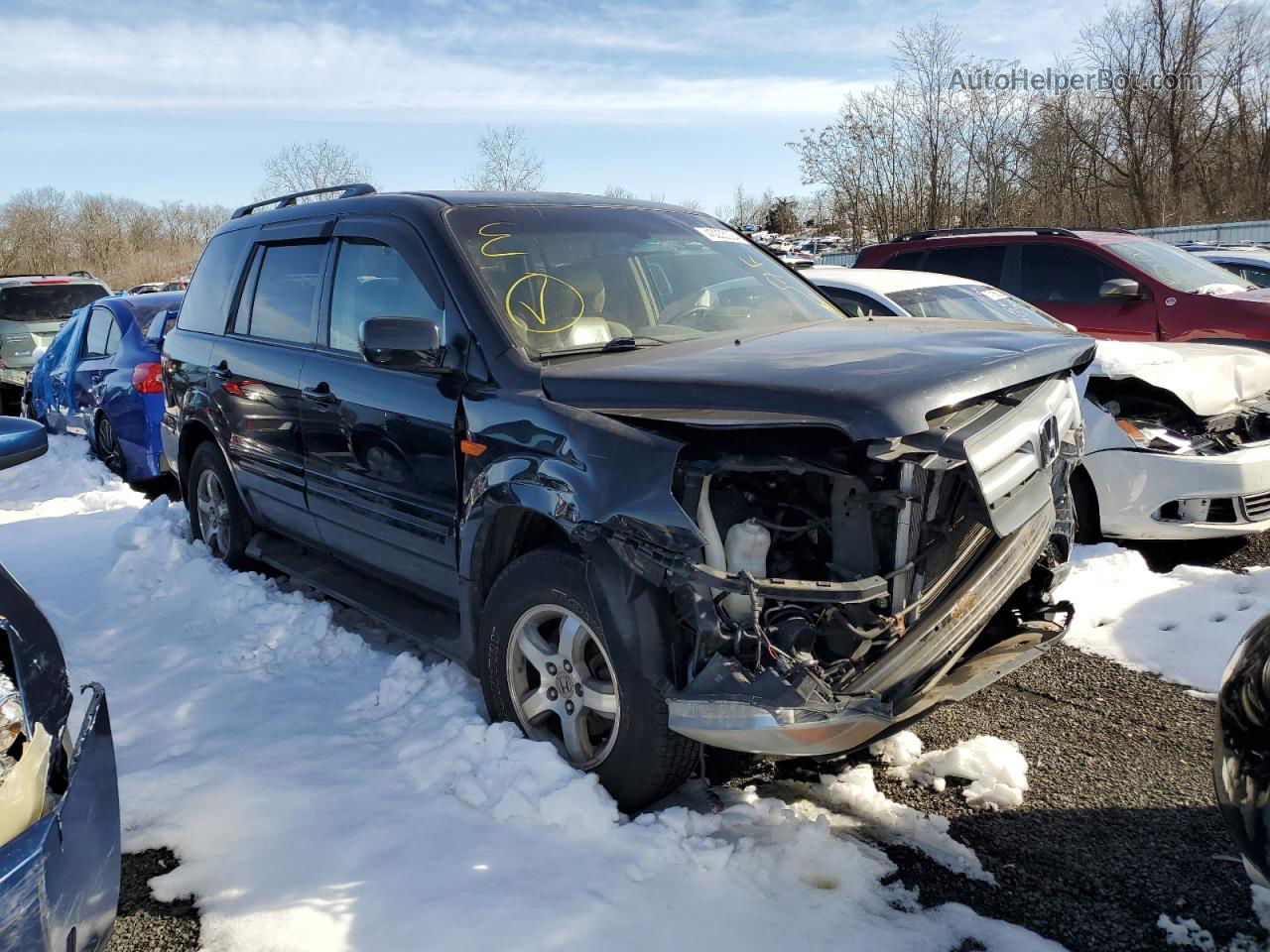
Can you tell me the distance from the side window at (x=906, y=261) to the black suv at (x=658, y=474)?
18.5ft

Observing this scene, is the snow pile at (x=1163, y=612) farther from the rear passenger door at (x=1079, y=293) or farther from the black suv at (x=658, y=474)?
the rear passenger door at (x=1079, y=293)

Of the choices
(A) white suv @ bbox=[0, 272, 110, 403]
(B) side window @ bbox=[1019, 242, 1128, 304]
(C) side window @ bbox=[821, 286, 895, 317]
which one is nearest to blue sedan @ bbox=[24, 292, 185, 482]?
(A) white suv @ bbox=[0, 272, 110, 403]

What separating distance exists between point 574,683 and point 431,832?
24.3 inches

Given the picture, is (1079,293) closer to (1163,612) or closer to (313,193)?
(1163,612)

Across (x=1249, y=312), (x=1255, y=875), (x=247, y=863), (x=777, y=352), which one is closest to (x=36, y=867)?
(x=247, y=863)

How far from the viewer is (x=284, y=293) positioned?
15.5ft

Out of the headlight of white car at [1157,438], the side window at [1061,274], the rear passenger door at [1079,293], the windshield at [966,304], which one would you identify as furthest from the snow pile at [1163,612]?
the side window at [1061,274]

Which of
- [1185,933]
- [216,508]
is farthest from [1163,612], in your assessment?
[216,508]

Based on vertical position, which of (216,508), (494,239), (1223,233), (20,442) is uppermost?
(1223,233)

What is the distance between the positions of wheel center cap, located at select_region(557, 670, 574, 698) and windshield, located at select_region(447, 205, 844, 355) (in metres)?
1.09

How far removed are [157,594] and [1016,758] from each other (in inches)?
170

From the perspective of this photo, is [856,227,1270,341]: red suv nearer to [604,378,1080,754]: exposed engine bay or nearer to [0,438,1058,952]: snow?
[604,378,1080,754]: exposed engine bay

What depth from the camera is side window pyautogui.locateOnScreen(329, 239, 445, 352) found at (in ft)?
12.2

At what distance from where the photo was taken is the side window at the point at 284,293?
445cm
